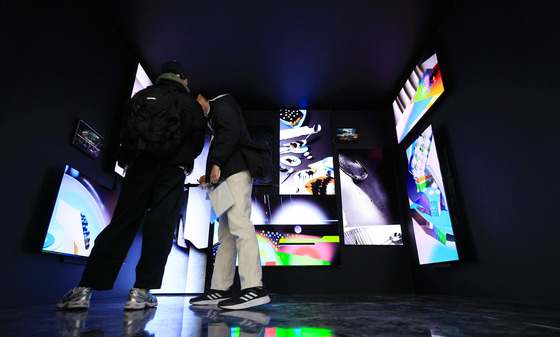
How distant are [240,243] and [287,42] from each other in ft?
7.38

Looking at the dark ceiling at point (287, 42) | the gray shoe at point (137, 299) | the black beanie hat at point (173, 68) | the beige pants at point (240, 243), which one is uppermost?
the dark ceiling at point (287, 42)

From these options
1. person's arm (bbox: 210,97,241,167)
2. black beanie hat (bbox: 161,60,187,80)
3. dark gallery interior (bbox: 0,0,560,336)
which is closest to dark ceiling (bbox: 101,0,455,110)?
dark gallery interior (bbox: 0,0,560,336)

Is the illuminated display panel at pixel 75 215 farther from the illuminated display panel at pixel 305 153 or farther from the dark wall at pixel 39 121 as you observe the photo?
the illuminated display panel at pixel 305 153

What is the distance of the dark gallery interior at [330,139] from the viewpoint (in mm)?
1126

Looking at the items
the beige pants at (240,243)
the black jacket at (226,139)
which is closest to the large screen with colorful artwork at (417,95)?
the black jacket at (226,139)

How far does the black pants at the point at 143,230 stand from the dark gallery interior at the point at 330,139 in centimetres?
16

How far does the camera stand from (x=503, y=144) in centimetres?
184

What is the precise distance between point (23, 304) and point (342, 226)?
286cm

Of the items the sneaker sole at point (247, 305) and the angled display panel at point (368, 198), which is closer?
the sneaker sole at point (247, 305)

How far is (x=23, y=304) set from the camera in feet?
5.09

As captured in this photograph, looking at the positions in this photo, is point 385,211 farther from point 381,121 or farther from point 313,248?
point 381,121

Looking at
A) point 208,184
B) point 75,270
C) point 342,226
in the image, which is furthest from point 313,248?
point 75,270

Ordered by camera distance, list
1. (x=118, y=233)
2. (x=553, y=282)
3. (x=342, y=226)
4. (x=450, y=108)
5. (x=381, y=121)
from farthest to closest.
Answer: (x=381, y=121) → (x=342, y=226) → (x=450, y=108) → (x=553, y=282) → (x=118, y=233)

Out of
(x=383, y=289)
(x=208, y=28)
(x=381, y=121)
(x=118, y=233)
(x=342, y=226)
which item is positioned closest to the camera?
(x=118, y=233)
